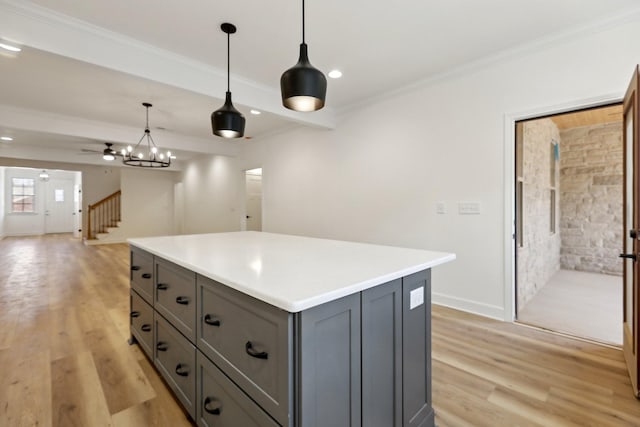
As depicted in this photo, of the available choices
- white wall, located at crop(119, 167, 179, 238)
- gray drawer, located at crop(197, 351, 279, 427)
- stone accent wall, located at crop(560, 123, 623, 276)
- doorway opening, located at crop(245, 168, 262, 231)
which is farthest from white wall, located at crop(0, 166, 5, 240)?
stone accent wall, located at crop(560, 123, 623, 276)

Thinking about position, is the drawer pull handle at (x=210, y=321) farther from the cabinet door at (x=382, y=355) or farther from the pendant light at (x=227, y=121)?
the pendant light at (x=227, y=121)

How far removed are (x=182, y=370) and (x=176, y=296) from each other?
398mm

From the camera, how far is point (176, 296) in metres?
1.65

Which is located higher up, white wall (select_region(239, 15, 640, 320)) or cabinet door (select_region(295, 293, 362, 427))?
white wall (select_region(239, 15, 640, 320))

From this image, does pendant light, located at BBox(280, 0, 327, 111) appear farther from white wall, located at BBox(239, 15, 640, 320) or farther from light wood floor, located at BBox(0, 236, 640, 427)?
white wall, located at BBox(239, 15, 640, 320)

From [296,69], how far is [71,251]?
874 cm

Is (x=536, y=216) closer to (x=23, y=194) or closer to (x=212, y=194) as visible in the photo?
(x=212, y=194)

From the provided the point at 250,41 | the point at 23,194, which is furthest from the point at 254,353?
the point at 23,194

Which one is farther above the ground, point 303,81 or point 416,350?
point 303,81

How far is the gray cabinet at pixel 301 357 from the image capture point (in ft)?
3.12

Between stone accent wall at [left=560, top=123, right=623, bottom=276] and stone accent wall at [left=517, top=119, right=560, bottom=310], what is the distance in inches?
25.0

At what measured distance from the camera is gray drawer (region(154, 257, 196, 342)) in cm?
149

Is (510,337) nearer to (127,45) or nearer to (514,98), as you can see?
(514,98)

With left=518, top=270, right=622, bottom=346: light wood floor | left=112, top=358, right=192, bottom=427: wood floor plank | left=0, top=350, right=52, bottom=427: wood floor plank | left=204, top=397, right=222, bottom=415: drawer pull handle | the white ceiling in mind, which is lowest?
left=112, top=358, right=192, bottom=427: wood floor plank
